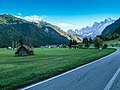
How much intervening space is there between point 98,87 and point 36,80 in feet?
11.4

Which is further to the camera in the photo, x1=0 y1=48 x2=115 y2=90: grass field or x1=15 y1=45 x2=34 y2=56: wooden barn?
x1=15 y1=45 x2=34 y2=56: wooden barn

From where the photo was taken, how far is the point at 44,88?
36.4 ft

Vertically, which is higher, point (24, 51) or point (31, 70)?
point (24, 51)

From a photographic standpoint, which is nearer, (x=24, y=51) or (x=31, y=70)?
(x=31, y=70)

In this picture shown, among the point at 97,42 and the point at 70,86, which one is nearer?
the point at 70,86

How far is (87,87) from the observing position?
11305 millimetres

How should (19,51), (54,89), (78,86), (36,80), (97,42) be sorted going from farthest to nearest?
(97,42), (19,51), (36,80), (78,86), (54,89)

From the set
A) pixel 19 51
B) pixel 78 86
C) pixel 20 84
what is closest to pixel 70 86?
pixel 78 86

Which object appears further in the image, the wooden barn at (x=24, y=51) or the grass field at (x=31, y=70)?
the wooden barn at (x=24, y=51)

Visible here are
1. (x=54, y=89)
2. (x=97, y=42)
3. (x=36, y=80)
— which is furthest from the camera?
(x=97, y=42)

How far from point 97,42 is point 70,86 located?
135850 millimetres

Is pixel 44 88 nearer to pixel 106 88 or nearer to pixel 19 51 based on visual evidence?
pixel 106 88

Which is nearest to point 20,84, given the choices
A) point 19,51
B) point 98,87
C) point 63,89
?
point 63,89

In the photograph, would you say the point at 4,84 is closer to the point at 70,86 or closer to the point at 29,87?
the point at 29,87
